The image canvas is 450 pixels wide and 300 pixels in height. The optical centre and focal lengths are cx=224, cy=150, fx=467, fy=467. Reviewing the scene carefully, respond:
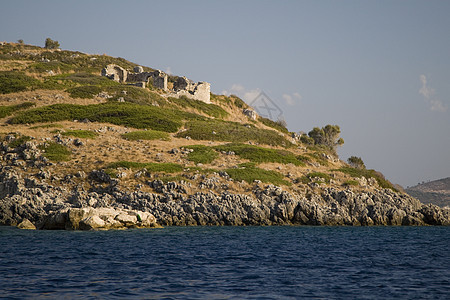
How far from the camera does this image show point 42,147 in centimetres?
5462

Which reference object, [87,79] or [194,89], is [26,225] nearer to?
[87,79]

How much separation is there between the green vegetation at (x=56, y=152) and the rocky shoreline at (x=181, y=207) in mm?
4365

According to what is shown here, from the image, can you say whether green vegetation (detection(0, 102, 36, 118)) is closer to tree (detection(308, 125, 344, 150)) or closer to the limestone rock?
the limestone rock

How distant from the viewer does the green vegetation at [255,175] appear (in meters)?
53.2

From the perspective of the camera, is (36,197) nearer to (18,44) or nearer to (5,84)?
(5,84)

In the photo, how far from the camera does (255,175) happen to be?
178 feet

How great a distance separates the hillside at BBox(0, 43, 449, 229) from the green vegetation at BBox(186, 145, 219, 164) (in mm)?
160

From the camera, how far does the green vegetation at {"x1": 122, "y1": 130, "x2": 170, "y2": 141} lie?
6388 centimetres

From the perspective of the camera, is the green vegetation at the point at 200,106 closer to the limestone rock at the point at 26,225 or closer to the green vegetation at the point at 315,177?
the green vegetation at the point at 315,177

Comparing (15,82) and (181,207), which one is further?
(15,82)

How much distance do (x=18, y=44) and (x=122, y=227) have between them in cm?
10049

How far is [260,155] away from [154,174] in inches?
719

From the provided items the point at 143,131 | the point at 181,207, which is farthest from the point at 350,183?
the point at 143,131

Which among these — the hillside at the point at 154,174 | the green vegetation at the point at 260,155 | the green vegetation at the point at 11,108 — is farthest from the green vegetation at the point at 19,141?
the green vegetation at the point at 260,155
